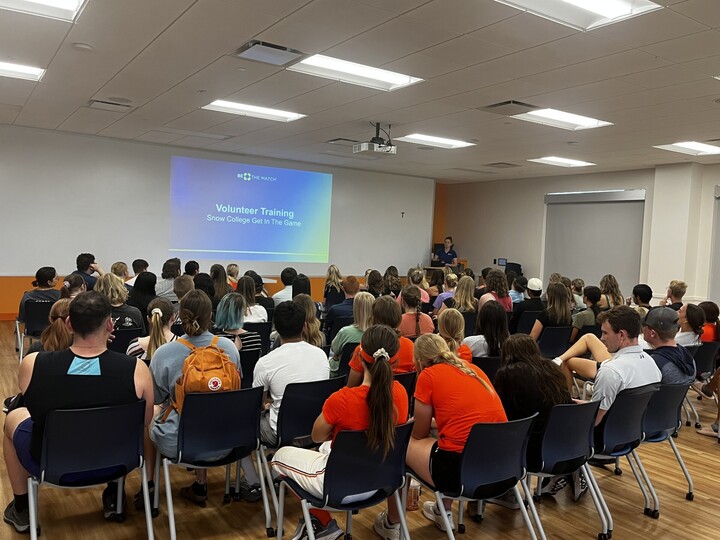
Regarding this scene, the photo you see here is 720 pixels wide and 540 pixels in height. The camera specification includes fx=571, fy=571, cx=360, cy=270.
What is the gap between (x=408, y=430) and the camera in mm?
2615

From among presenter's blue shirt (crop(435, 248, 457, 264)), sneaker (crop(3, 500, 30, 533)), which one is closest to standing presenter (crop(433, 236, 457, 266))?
presenter's blue shirt (crop(435, 248, 457, 264))

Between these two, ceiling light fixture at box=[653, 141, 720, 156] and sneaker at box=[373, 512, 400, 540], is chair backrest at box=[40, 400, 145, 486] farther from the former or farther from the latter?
ceiling light fixture at box=[653, 141, 720, 156]

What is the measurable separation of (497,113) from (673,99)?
1.94 metres

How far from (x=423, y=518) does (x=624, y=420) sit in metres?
1.32

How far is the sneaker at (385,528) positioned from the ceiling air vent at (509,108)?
16.4ft

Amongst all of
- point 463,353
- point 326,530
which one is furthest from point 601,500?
point 326,530

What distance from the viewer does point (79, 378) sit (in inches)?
101

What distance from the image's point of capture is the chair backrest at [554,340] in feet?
18.6

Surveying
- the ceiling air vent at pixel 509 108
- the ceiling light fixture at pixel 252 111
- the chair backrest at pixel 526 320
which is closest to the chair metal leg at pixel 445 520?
the chair backrest at pixel 526 320

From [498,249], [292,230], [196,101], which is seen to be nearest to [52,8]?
[196,101]

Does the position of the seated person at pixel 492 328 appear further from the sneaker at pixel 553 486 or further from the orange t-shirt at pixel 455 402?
the orange t-shirt at pixel 455 402

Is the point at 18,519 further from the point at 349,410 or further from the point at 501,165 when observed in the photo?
the point at 501,165

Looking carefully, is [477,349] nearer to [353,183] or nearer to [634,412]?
[634,412]

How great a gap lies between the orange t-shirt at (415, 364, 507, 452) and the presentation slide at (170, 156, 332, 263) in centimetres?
950
